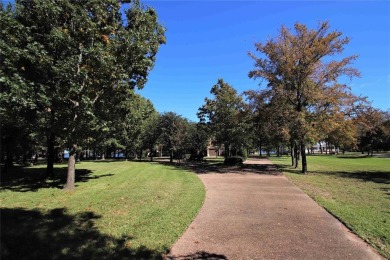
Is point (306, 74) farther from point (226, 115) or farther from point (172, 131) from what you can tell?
point (172, 131)

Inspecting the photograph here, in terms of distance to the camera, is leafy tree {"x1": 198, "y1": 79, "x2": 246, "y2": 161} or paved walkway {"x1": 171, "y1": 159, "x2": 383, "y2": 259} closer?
paved walkway {"x1": 171, "y1": 159, "x2": 383, "y2": 259}

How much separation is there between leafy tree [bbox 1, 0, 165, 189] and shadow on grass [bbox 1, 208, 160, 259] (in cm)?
485

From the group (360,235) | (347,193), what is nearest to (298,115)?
(347,193)

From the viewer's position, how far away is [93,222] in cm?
741

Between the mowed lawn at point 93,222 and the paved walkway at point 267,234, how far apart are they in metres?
0.51

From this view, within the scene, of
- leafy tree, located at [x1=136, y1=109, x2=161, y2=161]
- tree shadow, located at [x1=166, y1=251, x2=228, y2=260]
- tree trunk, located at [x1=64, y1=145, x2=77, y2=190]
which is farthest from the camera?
leafy tree, located at [x1=136, y1=109, x2=161, y2=161]

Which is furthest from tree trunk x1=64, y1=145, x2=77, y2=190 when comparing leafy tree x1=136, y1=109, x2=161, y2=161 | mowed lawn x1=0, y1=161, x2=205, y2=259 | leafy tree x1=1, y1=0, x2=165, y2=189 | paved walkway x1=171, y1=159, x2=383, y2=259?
leafy tree x1=136, y1=109, x2=161, y2=161

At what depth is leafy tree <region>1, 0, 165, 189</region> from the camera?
1123cm

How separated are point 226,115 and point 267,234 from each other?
25885mm

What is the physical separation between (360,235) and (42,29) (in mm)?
12806

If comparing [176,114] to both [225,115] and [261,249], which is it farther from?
[261,249]

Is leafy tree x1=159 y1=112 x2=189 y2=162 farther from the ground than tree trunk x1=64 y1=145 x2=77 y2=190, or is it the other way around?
leafy tree x1=159 y1=112 x2=189 y2=162

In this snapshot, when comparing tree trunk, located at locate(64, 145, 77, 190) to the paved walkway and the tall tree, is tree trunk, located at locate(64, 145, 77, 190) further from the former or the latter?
the tall tree

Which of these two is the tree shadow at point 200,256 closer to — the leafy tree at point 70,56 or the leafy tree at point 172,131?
the leafy tree at point 70,56
